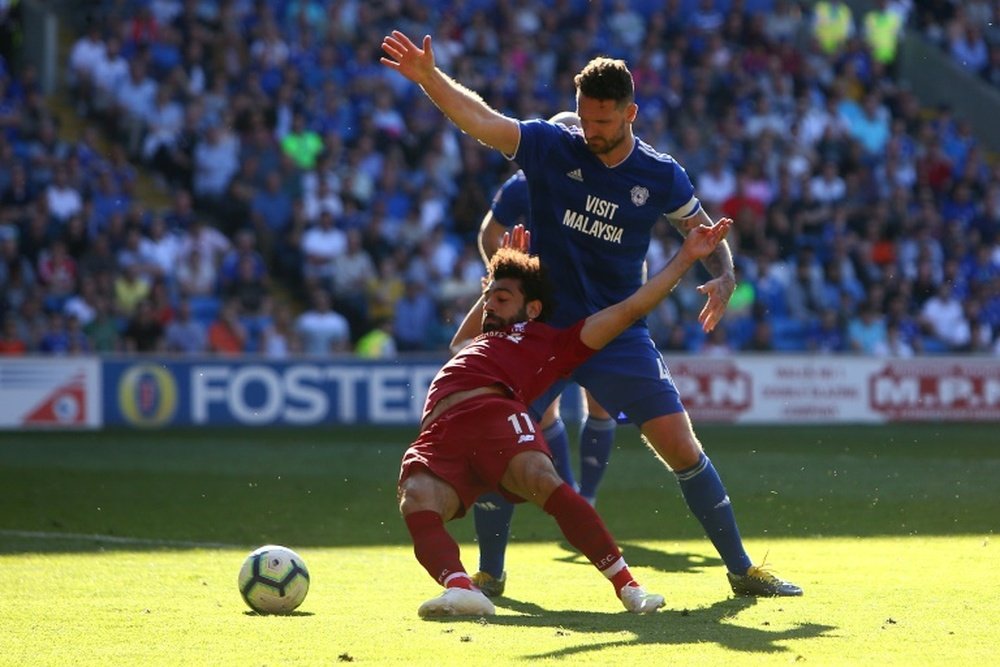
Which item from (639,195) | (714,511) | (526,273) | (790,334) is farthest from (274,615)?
(790,334)

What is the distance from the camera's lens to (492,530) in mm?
7484

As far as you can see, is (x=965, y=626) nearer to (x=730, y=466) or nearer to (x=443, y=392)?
(x=443, y=392)

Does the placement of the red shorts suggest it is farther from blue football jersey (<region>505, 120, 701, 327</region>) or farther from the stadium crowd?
the stadium crowd

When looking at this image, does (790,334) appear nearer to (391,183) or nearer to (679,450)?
(391,183)

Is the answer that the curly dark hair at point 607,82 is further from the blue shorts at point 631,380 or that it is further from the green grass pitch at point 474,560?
the green grass pitch at point 474,560

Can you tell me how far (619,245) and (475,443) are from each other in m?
1.28

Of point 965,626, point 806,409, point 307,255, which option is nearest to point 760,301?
point 806,409

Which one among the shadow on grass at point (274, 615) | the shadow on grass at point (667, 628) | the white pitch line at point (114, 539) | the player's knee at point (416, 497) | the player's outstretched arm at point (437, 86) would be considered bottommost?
the white pitch line at point (114, 539)

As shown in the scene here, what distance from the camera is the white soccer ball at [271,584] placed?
22.0ft

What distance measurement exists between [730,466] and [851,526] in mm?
3803

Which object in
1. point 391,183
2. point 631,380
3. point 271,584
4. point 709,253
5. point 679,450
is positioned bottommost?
point 271,584

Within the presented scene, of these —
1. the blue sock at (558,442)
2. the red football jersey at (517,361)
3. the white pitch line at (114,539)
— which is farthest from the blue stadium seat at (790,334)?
the red football jersey at (517,361)

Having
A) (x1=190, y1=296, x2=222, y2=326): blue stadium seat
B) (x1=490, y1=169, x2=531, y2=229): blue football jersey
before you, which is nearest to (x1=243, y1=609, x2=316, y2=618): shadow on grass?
(x1=490, y1=169, x2=531, y2=229): blue football jersey

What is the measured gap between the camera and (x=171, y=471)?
13664 mm
